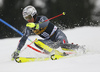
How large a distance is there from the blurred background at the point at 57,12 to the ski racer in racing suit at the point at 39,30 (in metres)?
5.07

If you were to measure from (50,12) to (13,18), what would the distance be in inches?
69.7

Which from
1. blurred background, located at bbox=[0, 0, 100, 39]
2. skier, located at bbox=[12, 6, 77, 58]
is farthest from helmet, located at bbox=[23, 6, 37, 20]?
blurred background, located at bbox=[0, 0, 100, 39]

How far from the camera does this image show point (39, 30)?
419 cm

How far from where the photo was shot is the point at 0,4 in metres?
9.26

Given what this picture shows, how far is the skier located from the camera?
13.1 feet

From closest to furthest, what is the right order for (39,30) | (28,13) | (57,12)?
(28,13), (39,30), (57,12)

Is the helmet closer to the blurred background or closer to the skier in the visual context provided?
the skier

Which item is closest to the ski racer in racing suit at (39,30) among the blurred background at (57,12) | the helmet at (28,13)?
the helmet at (28,13)

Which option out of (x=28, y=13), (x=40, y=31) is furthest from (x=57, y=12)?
(x=28, y=13)

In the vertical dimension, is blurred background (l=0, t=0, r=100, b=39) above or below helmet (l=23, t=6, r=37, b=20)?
above

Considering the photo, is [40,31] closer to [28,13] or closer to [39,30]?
[39,30]

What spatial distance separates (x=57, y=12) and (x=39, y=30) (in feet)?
18.6

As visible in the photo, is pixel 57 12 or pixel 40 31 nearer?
pixel 40 31

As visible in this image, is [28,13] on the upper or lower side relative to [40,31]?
upper
